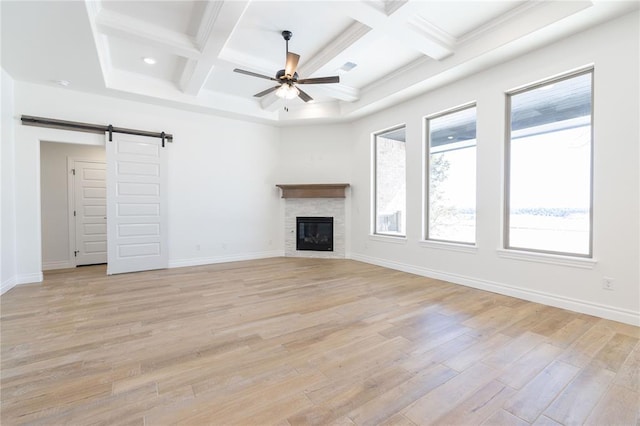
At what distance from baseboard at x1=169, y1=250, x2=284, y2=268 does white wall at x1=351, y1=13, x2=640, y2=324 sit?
3.30 meters

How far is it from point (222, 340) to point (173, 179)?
409cm

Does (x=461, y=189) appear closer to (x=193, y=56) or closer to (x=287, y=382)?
(x=287, y=382)

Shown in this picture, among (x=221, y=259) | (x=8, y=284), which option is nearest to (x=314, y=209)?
(x=221, y=259)

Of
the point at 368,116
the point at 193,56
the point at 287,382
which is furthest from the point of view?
the point at 368,116

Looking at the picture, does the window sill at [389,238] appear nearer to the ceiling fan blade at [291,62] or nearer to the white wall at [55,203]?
the ceiling fan blade at [291,62]

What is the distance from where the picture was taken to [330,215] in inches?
263

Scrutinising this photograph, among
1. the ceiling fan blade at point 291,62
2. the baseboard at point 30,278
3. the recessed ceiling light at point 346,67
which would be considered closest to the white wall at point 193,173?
the baseboard at point 30,278

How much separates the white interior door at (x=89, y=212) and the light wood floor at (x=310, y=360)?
7.36ft

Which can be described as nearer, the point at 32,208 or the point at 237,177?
the point at 32,208

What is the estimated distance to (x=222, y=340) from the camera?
2.51 m

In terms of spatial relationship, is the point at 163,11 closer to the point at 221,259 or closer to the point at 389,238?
the point at 221,259

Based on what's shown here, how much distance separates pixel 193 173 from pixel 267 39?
315 cm

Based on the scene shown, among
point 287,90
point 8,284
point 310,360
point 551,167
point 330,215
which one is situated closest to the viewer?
point 310,360

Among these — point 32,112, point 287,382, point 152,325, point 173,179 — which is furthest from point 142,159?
point 287,382
